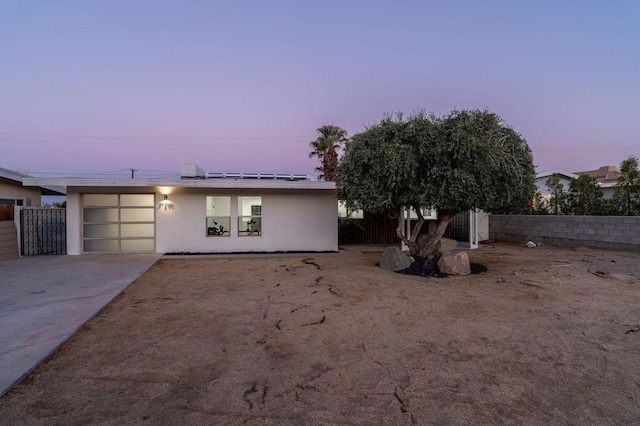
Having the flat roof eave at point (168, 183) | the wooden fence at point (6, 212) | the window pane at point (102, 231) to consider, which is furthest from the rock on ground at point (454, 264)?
the wooden fence at point (6, 212)

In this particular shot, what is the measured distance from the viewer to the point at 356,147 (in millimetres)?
8750

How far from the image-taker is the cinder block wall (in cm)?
1168

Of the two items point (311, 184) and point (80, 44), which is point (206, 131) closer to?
point (80, 44)

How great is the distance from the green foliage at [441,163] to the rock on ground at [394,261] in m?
1.31

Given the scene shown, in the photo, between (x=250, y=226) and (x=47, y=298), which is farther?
(x=250, y=226)

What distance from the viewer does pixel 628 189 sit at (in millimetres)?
13031

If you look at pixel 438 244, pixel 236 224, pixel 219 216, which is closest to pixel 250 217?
pixel 236 224

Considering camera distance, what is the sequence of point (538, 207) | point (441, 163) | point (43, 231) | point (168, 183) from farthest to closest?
point (538, 207), point (43, 231), point (168, 183), point (441, 163)

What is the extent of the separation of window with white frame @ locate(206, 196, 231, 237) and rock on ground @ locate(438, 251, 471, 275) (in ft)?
25.0

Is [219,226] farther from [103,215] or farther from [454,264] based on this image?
[454,264]

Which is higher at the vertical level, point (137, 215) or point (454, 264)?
point (137, 215)

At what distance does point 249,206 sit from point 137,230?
4.18 meters

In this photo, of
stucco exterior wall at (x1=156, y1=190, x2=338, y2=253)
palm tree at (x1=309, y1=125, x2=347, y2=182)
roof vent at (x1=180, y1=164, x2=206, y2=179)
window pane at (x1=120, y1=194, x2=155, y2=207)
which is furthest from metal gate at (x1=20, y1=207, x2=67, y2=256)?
palm tree at (x1=309, y1=125, x2=347, y2=182)

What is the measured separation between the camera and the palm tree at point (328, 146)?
2337cm
